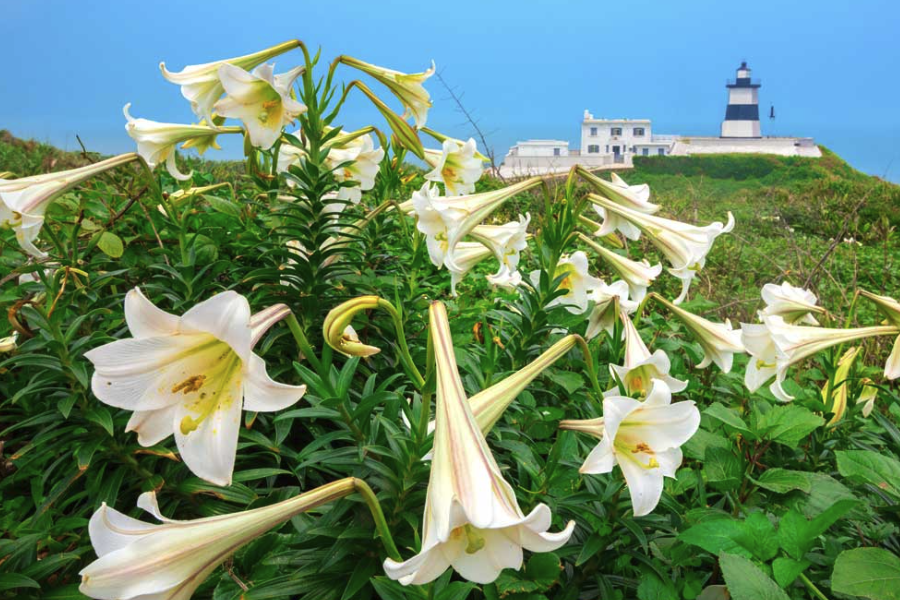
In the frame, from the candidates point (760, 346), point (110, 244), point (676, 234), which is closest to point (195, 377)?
point (110, 244)

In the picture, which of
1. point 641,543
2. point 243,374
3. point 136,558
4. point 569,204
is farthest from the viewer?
point 569,204

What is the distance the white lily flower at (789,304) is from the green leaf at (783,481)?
0.58 metres

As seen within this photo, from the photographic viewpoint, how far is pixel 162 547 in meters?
0.69

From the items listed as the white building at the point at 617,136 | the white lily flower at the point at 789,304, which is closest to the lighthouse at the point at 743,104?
the white building at the point at 617,136

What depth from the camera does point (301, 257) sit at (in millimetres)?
1739

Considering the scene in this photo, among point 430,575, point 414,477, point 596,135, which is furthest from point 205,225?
point 596,135

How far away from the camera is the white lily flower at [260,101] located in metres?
1.49

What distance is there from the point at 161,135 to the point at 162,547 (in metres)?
1.40

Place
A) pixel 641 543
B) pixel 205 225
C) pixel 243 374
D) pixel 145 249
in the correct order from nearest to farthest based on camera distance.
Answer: pixel 243 374
pixel 641 543
pixel 145 249
pixel 205 225

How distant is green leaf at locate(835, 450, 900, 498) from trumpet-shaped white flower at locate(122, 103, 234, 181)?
1.79 m

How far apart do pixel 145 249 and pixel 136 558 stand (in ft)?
4.87

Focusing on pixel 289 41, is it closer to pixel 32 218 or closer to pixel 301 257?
pixel 301 257

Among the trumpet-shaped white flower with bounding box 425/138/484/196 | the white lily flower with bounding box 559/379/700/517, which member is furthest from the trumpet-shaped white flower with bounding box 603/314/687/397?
the trumpet-shaped white flower with bounding box 425/138/484/196

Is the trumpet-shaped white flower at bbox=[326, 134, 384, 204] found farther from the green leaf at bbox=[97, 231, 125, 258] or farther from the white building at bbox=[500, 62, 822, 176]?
the white building at bbox=[500, 62, 822, 176]
